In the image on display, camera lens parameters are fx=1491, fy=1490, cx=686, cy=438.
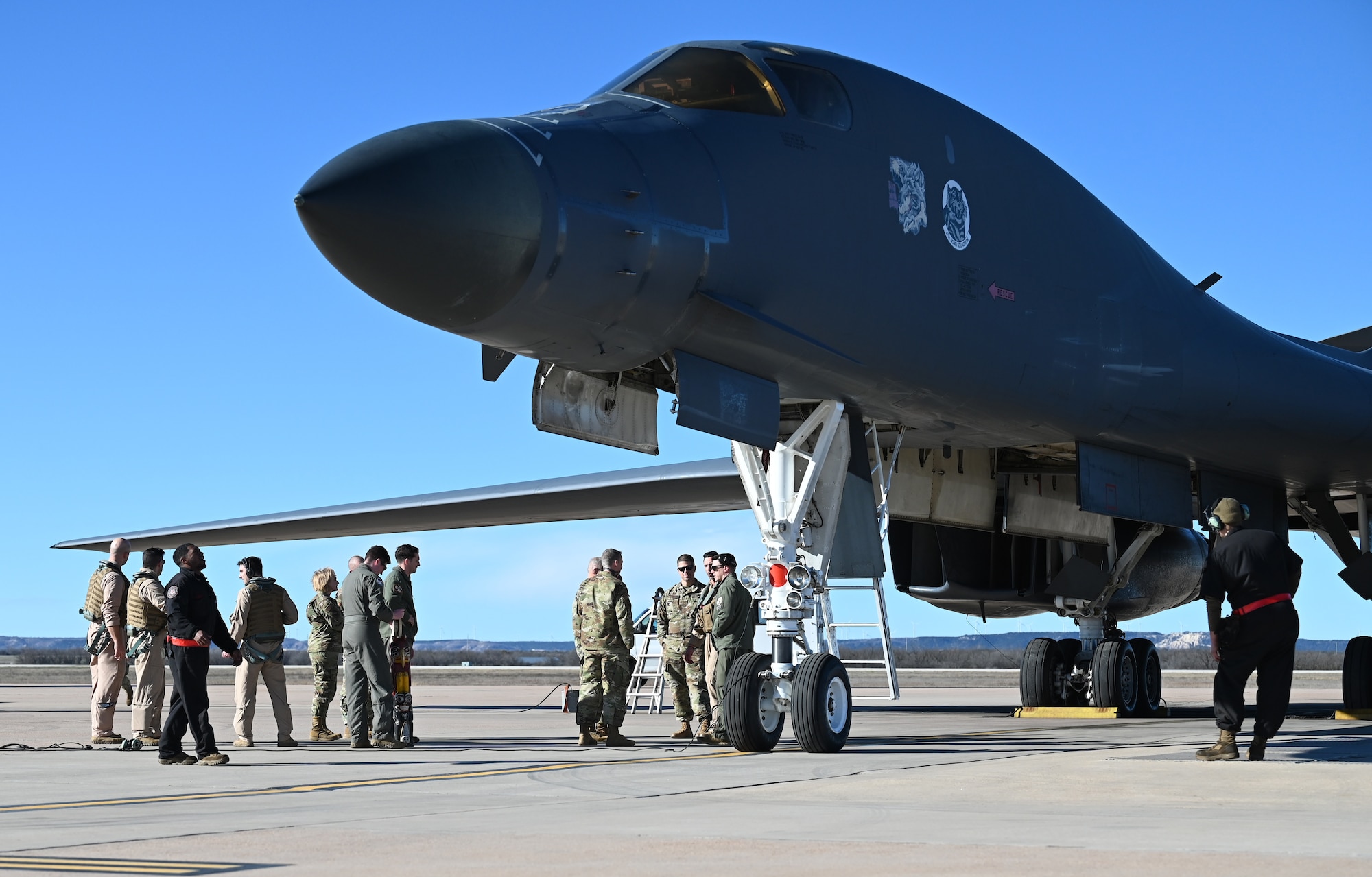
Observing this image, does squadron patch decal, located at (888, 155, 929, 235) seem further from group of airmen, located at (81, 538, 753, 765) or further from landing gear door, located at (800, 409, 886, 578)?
group of airmen, located at (81, 538, 753, 765)

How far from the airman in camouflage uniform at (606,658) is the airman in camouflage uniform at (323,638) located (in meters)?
2.26

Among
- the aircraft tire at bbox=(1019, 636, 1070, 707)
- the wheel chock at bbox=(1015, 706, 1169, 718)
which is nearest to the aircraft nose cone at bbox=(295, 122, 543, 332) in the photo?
the wheel chock at bbox=(1015, 706, 1169, 718)

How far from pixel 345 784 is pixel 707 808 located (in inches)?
89.2

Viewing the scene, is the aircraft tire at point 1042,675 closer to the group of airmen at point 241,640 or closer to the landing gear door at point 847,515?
the landing gear door at point 847,515

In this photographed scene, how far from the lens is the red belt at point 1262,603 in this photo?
8664mm

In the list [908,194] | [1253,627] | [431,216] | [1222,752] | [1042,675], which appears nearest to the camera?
[431,216]

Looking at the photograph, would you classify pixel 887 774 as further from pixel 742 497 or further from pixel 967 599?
pixel 742 497

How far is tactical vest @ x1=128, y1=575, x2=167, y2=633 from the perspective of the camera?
11.7 meters

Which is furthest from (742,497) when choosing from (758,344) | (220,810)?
(220,810)

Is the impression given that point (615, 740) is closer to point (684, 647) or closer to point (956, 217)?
point (684, 647)

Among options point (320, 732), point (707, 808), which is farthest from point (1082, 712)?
point (707, 808)

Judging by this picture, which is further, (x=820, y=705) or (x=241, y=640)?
(x=241, y=640)

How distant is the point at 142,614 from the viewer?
1170cm

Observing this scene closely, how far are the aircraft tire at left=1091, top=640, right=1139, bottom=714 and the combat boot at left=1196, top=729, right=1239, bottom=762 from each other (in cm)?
598
